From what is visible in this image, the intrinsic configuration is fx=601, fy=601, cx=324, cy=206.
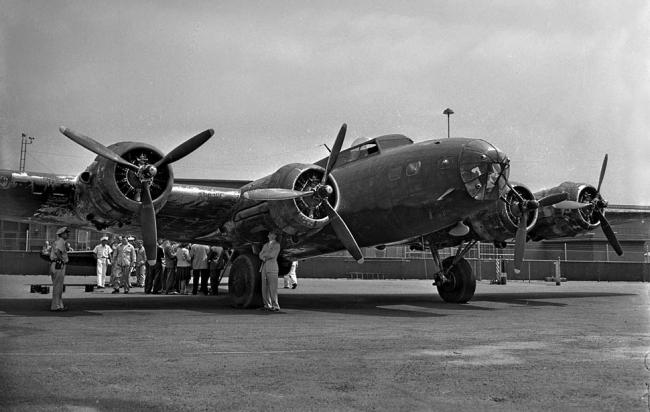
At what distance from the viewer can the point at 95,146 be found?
12172 mm

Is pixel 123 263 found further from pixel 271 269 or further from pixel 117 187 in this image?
pixel 117 187

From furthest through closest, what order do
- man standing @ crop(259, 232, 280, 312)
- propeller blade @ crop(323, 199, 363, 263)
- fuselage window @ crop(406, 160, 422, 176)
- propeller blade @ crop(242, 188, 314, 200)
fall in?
man standing @ crop(259, 232, 280, 312) → propeller blade @ crop(323, 199, 363, 263) → fuselage window @ crop(406, 160, 422, 176) → propeller blade @ crop(242, 188, 314, 200)

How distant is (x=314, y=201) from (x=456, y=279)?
19.4ft

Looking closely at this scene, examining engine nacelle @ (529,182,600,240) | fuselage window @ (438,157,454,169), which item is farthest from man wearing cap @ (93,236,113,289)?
engine nacelle @ (529,182,600,240)

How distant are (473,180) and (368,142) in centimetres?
377

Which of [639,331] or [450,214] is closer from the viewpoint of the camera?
[639,331]

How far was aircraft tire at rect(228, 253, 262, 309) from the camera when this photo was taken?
1473 cm

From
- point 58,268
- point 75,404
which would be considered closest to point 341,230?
point 58,268

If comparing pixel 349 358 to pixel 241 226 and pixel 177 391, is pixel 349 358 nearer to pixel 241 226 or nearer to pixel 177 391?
pixel 177 391

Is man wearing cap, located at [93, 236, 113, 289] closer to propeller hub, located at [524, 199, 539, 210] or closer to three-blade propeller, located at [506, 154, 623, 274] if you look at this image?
three-blade propeller, located at [506, 154, 623, 274]

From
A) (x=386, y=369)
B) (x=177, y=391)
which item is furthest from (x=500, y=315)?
(x=177, y=391)

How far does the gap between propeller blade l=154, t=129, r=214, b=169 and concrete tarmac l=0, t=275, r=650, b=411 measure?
10.7 ft

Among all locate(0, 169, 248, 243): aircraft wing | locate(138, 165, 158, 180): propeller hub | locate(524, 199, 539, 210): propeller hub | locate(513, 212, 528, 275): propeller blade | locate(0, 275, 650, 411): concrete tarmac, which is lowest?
locate(0, 275, 650, 411): concrete tarmac

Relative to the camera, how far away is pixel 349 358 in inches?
277
